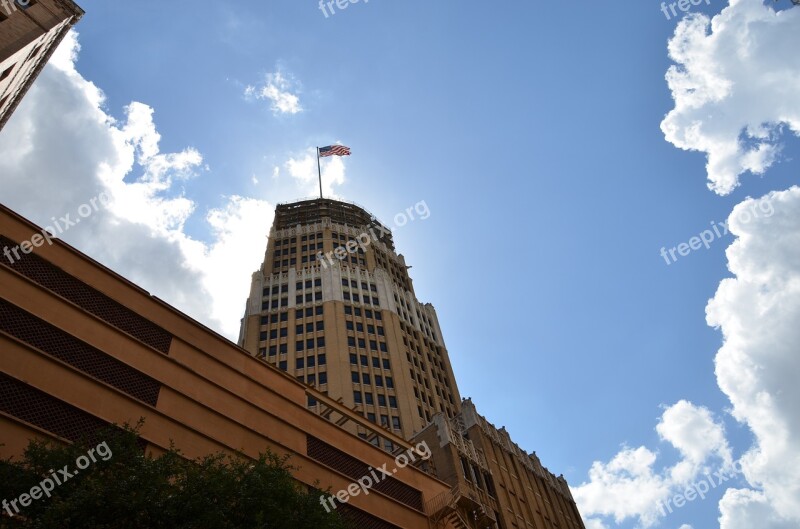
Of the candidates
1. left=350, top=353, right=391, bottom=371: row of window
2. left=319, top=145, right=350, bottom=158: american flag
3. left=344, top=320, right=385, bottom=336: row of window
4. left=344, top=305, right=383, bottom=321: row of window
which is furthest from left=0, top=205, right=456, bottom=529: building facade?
left=319, top=145, right=350, bottom=158: american flag

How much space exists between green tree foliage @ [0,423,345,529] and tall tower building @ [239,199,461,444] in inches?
1497

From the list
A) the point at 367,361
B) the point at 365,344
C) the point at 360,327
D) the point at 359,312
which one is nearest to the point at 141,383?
the point at 367,361

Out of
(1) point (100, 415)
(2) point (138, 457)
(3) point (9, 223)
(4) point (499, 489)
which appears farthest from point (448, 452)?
(3) point (9, 223)

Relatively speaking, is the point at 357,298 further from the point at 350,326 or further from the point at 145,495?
the point at 145,495

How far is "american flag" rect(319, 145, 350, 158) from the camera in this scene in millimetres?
73562

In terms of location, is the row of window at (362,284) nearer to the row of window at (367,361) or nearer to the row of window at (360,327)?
the row of window at (360,327)

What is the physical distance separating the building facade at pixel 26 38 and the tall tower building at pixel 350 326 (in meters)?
29.6

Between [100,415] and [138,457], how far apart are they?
26.0 feet

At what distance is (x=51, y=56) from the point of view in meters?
38.2

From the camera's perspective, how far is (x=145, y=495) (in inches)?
529

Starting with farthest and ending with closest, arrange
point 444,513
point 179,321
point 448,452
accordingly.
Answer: point 448,452, point 444,513, point 179,321

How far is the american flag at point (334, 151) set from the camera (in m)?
73.6

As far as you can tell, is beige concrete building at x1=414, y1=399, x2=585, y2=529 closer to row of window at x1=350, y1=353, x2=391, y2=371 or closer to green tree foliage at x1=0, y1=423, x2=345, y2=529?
green tree foliage at x1=0, y1=423, x2=345, y2=529

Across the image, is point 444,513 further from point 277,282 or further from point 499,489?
point 277,282
